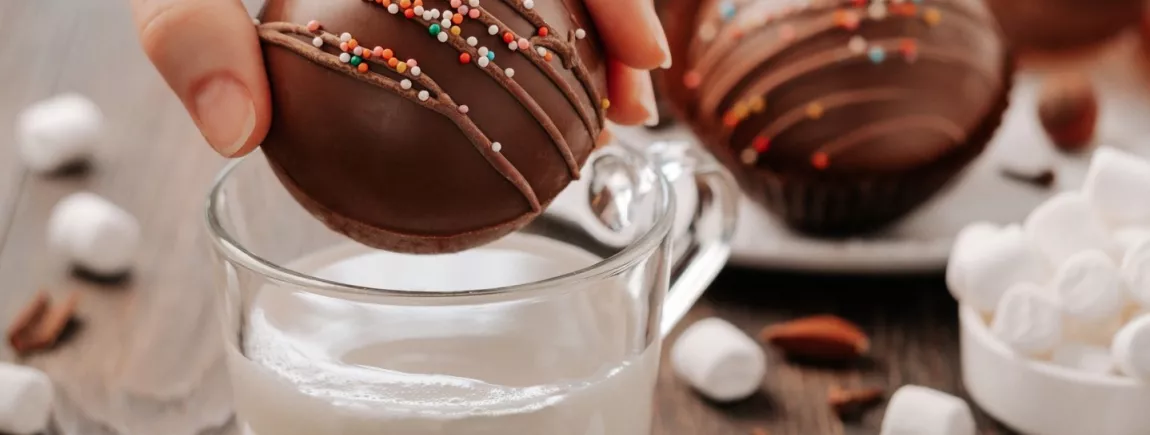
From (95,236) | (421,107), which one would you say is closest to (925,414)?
(421,107)

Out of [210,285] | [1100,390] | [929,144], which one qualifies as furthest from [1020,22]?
[210,285]

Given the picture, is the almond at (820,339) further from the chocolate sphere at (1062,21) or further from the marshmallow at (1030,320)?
the chocolate sphere at (1062,21)

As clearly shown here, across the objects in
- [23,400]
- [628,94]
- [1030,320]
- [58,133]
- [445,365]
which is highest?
[628,94]

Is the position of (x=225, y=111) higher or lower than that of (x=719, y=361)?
higher

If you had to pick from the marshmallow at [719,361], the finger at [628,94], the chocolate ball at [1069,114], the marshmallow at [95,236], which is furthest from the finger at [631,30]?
the chocolate ball at [1069,114]

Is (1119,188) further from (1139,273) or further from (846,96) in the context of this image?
(846,96)

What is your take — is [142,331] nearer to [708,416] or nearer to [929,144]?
[708,416]
